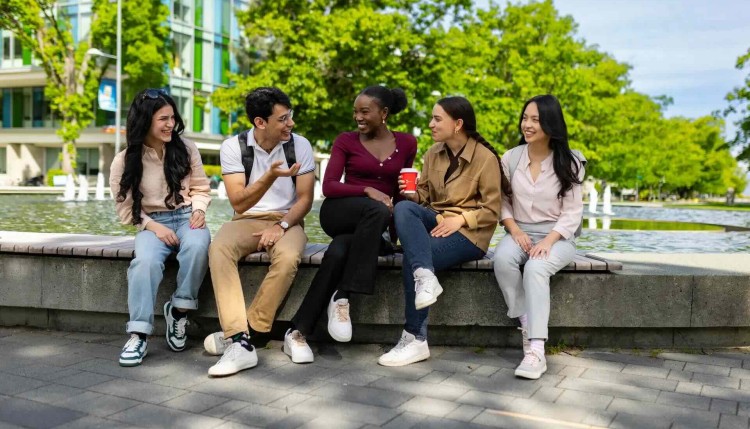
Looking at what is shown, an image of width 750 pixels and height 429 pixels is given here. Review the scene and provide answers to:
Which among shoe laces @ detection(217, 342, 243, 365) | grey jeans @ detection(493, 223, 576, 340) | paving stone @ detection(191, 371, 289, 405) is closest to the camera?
paving stone @ detection(191, 371, 289, 405)

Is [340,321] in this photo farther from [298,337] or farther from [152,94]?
[152,94]

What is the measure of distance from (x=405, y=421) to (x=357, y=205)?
1691mm

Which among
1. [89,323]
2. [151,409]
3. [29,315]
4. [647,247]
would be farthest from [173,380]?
[647,247]

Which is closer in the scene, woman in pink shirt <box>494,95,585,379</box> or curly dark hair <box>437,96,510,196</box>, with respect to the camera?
woman in pink shirt <box>494,95,585,379</box>

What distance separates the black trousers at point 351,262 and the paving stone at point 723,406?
1994 mm

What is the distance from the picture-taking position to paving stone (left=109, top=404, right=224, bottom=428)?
3244 millimetres

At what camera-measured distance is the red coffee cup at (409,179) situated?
459cm

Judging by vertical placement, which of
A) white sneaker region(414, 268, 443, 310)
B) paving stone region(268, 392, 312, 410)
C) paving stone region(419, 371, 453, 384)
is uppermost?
white sneaker region(414, 268, 443, 310)

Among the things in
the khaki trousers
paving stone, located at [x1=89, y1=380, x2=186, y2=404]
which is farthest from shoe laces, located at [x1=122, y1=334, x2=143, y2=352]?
the khaki trousers

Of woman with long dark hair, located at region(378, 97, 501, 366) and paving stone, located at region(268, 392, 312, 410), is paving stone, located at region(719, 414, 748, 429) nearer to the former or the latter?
woman with long dark hair, located at region(378, 97, 501, 366)

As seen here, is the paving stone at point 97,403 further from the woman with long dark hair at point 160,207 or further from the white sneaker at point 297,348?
the white sneaker at point 297,348

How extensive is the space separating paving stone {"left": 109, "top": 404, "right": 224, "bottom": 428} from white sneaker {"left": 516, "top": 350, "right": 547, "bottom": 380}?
69.1 inches

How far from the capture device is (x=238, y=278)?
4.52 metres

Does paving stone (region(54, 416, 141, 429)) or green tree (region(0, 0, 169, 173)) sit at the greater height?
green tree (region(0, 0, 169, 173))
